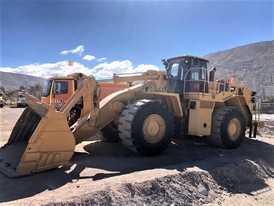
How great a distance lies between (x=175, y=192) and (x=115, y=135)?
4.06 meters

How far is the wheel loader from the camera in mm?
5805

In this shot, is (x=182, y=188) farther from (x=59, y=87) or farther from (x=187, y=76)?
(x=59, y=87)

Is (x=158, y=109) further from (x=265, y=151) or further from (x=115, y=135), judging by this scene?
(x=265, y=151)

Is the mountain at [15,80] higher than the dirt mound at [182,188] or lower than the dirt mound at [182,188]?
higher

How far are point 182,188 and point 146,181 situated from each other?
74cm

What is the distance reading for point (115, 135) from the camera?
361 inches

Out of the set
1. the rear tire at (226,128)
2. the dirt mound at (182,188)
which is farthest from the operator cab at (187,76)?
the dirt mound at (182,188)

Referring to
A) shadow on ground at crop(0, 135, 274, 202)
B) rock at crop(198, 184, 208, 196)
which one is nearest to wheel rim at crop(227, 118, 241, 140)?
shadow on ground at crop(0, 135, 274, 202)

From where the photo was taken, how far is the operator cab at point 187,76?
9.02 meters

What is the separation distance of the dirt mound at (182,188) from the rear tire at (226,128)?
181cm

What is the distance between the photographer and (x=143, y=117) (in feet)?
22.8

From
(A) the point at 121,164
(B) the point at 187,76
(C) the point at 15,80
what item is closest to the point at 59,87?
(B) the point at 187,76

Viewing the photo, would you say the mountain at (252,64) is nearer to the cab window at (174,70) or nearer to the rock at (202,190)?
the cab window at (174,70)

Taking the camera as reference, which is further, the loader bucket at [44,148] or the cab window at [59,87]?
the cab window at [59,87]
